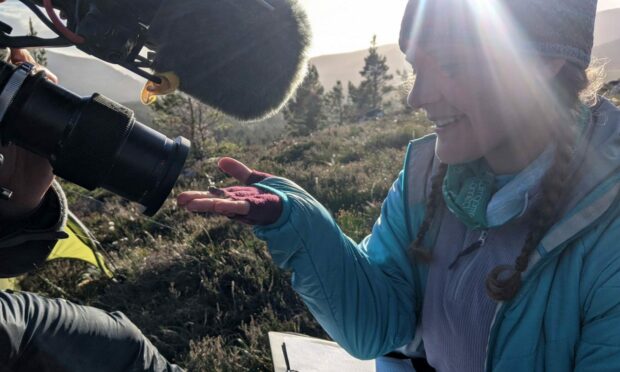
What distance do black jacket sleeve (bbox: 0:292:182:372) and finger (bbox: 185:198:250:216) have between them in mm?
1116

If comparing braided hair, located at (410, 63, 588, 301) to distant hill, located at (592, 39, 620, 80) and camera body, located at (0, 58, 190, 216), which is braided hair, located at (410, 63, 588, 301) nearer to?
distant hill, located at (592, 39, 620, 80)

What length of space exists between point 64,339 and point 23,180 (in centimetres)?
69

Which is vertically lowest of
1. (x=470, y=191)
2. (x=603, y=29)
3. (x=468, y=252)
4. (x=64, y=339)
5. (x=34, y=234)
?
(x=64, y=339)

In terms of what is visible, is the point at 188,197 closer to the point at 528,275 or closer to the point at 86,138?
the point at 86,138

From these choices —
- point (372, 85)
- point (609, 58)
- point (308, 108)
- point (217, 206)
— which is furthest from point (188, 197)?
point (372, 85)

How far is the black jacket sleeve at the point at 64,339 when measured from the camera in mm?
1901

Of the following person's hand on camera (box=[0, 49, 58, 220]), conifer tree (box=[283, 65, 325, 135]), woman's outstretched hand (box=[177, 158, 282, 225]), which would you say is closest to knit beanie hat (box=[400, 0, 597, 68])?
woman's outstretched hand (box=[177, 158, 282, 225])

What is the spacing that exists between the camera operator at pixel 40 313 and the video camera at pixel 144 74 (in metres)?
0.35

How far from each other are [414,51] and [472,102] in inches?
10.3

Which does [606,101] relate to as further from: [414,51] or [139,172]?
[139,172]

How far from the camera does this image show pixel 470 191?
171 centimetres

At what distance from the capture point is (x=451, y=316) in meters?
1.74

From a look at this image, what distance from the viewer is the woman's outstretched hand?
1.26 metres

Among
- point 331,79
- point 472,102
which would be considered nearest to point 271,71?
point 472,102
